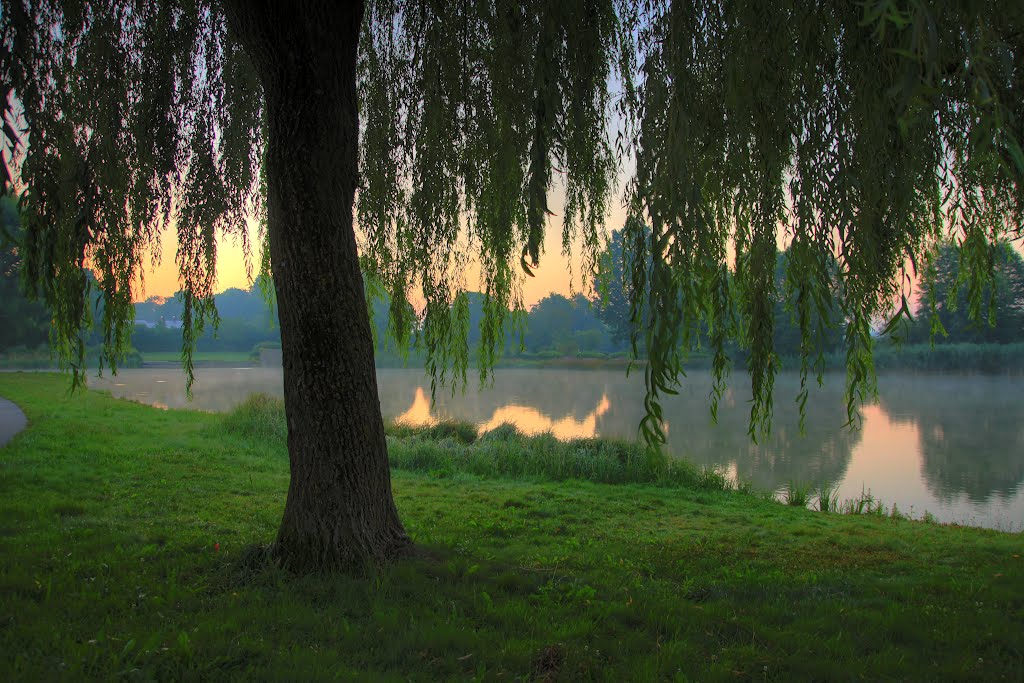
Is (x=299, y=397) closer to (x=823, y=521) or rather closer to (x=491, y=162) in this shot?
(x=491, y=162)

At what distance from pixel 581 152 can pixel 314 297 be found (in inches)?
76.3

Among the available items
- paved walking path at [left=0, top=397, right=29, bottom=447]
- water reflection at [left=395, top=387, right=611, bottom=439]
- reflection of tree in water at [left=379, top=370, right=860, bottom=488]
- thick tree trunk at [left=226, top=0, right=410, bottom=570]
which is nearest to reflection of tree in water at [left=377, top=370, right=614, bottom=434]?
reflection of tree in water at [left=379, top=370, right=860, bottom=488]

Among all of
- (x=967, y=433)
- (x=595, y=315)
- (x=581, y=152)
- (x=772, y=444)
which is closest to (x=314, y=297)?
(x=581, y=152)

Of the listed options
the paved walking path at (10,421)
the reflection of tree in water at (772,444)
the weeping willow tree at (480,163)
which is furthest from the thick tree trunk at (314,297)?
the paved walking path at (10,421)

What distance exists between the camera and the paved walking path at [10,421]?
9.75m

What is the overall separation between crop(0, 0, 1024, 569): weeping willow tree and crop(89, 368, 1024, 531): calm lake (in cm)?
136

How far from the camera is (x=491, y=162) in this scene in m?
4.75

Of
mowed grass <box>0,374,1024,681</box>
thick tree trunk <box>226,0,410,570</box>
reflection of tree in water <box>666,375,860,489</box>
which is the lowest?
reflection of tree in water <box>666,375,860,489</box>

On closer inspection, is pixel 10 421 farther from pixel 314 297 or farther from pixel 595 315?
pixel 595 315

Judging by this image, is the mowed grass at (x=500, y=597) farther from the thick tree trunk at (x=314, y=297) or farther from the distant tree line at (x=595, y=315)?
the distant tree line at (x=595, y=315)

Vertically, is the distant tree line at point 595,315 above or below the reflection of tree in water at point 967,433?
above

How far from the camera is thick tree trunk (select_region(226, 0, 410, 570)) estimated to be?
391 cm

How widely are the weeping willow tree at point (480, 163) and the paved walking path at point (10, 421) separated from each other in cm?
624

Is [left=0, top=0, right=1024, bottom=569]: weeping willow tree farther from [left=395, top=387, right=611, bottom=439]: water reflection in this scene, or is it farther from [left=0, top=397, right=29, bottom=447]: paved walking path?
[left=395, top=387, right=611, bottom=439]: water reflection
